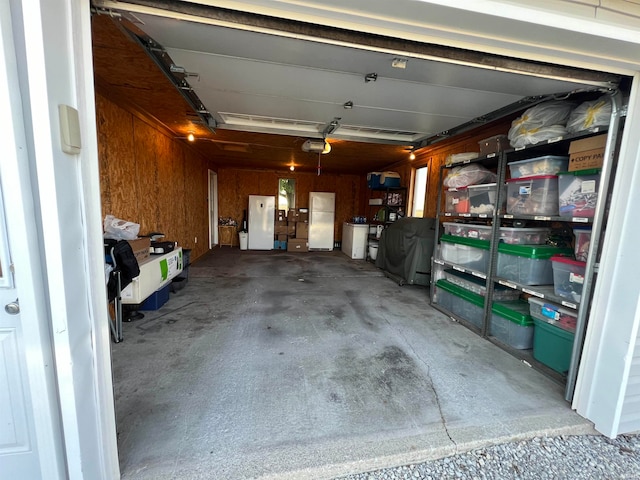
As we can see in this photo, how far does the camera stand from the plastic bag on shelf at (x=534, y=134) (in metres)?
2.09

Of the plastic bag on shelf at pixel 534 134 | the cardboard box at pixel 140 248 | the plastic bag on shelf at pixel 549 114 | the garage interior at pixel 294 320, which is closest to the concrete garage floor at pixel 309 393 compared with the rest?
the garage interior at pixel 294 320

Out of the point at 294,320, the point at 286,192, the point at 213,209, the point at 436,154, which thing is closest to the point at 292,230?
the point at 286,192

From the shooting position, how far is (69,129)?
93 cm

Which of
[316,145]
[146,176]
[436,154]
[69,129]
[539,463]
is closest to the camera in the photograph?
[69,129]

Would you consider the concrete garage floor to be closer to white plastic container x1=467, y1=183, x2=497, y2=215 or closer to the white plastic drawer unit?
the white plastic drawer unit

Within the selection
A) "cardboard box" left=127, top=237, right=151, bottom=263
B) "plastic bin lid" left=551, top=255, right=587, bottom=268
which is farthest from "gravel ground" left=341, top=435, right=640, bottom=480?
"cardboard box" left=127, top=237, right=151, bottom=263

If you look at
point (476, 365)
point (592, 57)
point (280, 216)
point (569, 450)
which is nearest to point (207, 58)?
point (592, 57)

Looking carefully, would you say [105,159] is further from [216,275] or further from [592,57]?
[592,57]

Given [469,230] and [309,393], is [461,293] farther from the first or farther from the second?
[309,393]

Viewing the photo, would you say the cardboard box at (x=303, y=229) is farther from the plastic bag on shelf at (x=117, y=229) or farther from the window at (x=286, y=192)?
the plastic bag on shelf at (x=117, y=229)

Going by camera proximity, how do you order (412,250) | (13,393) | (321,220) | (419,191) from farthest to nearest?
(321,220), (419,191), (412,250), (13,393)

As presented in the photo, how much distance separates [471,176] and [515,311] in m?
1.49

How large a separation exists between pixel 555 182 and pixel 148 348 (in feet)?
12.1

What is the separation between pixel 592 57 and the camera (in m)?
1.36
